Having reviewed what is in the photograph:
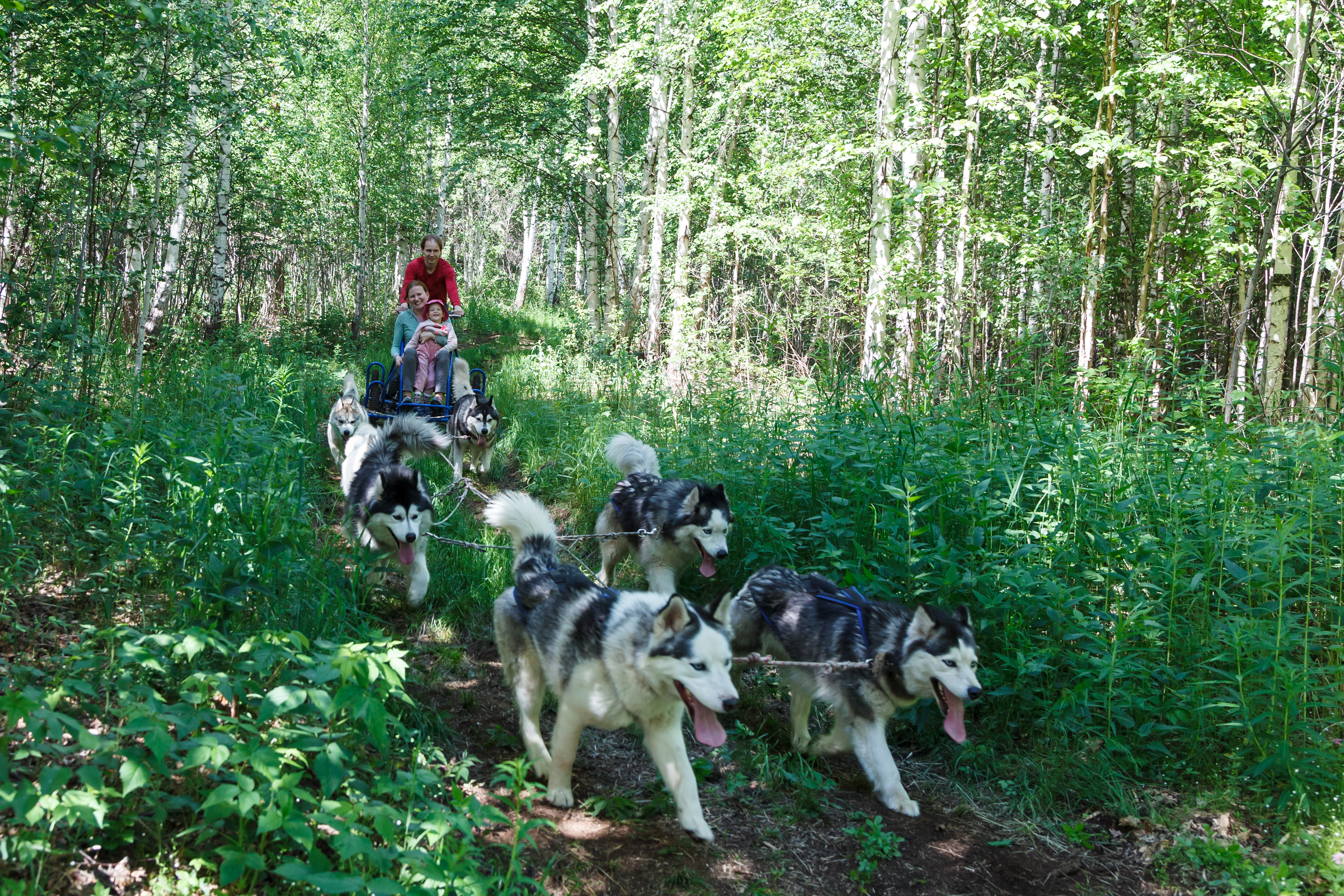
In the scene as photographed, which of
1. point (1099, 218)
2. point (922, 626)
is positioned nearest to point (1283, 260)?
point (1099, 218)

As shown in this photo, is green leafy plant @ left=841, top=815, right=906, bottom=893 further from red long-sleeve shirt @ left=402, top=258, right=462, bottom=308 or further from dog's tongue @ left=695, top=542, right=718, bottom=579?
red long-sleeve shirt @ left=402, top=258, right=462, bottom=308

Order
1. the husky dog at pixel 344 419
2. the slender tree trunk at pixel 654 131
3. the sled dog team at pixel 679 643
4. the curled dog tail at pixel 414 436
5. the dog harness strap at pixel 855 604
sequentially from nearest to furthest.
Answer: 1. the sled dog team at pixel 679 643
2. the dog harness strap at pixel 855 604
3. the curled dog tail at pixel 414 436
4. the husky dog at pixel 344 419
5. the slender tree trunk at pixel 654 131

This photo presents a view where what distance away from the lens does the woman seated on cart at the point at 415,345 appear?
8.15m

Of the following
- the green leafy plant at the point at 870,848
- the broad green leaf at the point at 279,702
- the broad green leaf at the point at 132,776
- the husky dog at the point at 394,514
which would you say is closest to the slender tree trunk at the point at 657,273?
the husky dog at the point at 394,514

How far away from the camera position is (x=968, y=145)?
12023 millimetres

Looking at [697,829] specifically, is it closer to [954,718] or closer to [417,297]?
[954,718]

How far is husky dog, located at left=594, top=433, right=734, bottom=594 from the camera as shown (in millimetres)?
4781

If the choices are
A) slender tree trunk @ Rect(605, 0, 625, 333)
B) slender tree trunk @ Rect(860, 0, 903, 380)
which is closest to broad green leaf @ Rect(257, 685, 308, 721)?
slender tree trunk @ Rect(860, 0, 903, 380)

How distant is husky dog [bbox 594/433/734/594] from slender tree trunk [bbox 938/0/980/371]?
141 inches

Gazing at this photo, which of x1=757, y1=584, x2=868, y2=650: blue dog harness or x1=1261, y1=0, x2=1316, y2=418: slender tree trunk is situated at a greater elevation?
x1=1261, y1=0, x2=1316, y2=418: slender tree trunk

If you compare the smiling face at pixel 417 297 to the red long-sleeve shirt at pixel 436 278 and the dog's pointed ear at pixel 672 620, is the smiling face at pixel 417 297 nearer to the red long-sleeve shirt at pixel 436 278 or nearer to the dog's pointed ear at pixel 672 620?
the red long-sleeve shirt at pixel 436 278

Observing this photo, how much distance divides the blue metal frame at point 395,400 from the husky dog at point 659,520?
2861mm

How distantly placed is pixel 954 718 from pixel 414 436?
5.00 m

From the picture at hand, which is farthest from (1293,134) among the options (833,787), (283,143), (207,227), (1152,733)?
(283,143)
